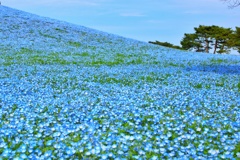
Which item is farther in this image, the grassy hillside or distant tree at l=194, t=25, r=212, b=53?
distant tree at l=194, t=25, r=212, b=53

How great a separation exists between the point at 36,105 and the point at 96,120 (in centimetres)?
213

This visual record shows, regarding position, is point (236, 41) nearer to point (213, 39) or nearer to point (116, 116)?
point (213, 39)

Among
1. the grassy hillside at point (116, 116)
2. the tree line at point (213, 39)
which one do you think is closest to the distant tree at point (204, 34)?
the tree line at point (213, 39)

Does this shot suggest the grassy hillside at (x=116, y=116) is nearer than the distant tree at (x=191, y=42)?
Yes

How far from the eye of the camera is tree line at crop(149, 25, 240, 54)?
59.9 metres

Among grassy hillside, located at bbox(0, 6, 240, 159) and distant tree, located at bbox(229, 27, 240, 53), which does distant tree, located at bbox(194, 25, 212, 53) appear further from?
grassy hillside, located at bbox(0, 6, 240, 159)

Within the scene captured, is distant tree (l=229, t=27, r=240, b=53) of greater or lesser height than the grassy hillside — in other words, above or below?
above

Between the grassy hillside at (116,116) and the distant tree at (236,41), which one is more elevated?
the distant tree at (236,41)

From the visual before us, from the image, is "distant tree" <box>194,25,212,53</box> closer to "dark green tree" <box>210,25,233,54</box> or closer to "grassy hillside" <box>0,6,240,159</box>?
"dark green tree" <box>210,25,233,54</box>

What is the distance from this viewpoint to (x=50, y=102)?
9.59 meters

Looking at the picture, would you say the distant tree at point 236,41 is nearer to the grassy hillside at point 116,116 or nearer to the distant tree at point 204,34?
the distant tree at point 204,34

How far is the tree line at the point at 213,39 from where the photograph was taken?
5992 centimetres

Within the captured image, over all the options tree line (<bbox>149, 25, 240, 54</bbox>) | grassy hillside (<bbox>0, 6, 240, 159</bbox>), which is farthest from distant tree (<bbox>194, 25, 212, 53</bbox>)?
grassy hillside (<bbox>0, 6, 240, 159</bbox>)

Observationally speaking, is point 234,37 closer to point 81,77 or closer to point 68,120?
Answer: point 81,77
